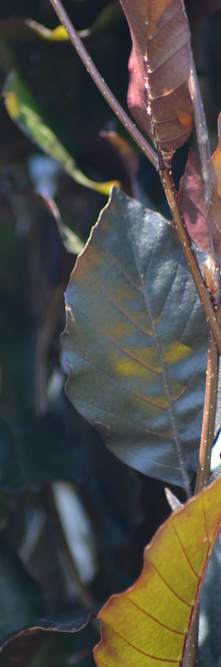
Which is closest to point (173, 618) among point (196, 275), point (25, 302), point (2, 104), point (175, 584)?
point (175, 584)

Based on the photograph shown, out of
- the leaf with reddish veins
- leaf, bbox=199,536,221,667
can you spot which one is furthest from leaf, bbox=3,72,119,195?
leaf, bbox=199,536,221,667

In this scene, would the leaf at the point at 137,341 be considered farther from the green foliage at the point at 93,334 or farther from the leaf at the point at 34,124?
the leaf at the point at 34,124

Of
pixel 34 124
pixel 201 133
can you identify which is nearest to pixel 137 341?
pixel 201 133

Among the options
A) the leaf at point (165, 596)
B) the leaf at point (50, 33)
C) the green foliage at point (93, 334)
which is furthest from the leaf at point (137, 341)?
the leaf at point (50, 33)

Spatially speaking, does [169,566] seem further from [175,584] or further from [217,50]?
[217,50]

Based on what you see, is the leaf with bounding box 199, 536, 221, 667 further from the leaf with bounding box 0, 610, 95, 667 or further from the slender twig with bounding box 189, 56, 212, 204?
the slender twig with bounding box 189, 56, 212, 204

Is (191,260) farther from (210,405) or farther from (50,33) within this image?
(50,33)

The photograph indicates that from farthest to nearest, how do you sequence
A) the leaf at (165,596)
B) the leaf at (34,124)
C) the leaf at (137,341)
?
the leaf at (34,124) < the leaf at (137,341) < the leaf at (165,596)

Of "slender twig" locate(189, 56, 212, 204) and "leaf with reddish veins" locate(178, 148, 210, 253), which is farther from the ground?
"slender twig" locate(189, 56, 212, 204)
